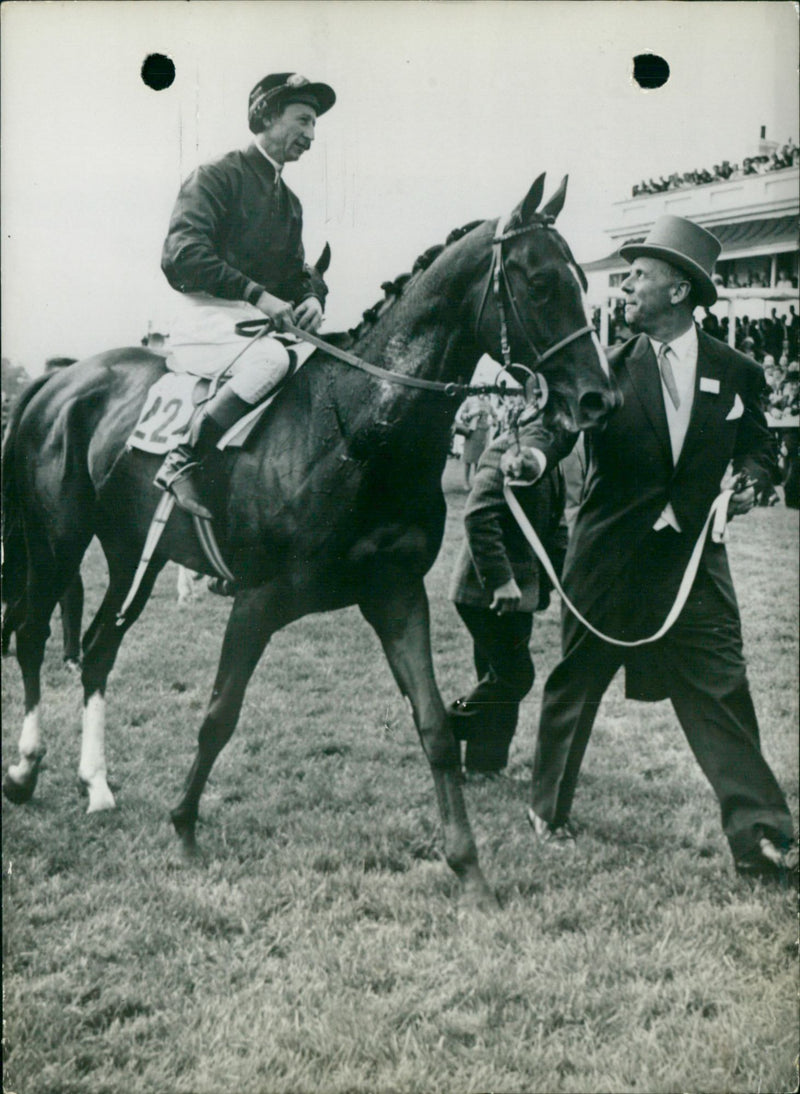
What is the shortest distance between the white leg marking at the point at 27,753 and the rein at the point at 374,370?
78.2 inches

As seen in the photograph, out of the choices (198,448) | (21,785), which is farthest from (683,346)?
(21,785)

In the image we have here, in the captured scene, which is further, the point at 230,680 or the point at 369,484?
the point at 230,680

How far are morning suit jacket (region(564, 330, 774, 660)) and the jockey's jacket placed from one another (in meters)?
1.31

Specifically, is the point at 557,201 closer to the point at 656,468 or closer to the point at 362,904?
the point at 656,468

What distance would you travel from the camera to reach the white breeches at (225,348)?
3.81 metres

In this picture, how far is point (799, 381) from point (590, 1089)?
2737mm

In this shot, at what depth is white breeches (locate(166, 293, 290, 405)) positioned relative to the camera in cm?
381

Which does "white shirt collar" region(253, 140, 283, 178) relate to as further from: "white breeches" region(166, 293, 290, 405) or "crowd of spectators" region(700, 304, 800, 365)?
"crowd of spectators" region(700, 304, 800, 365)

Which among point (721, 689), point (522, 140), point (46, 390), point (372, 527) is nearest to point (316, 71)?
point (522, 140)

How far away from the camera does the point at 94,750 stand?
4395 mm

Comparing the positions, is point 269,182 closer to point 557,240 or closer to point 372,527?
point 557,240

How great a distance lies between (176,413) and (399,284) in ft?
3.59

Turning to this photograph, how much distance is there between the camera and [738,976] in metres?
3.49

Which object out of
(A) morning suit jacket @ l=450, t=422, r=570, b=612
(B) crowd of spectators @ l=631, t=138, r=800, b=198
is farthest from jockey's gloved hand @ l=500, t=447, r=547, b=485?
(B) crowd of spectators @ l=631, t=138, r=800, b=198
